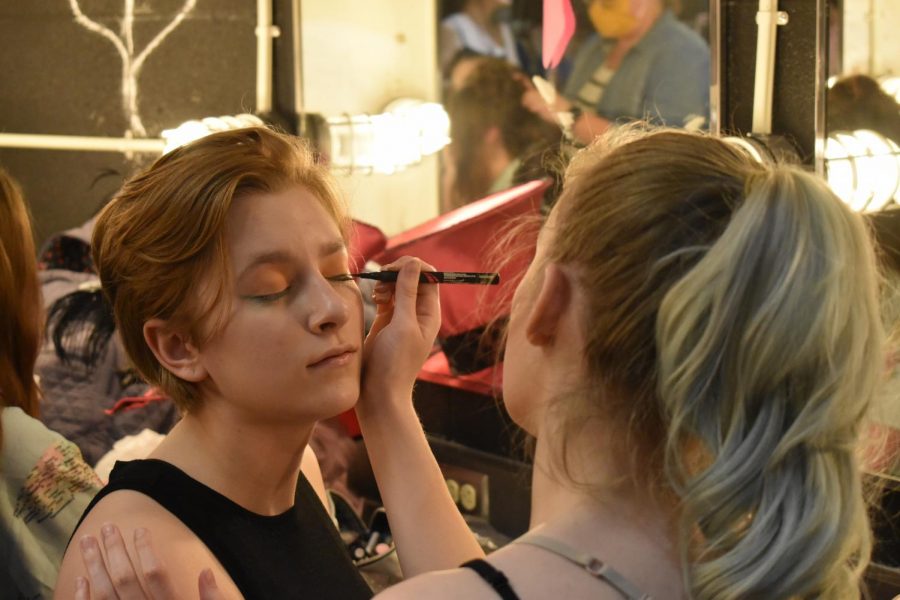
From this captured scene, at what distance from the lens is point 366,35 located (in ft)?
9.19

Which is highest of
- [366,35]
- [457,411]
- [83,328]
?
[366,35]

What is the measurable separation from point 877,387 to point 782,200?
19 centimetres

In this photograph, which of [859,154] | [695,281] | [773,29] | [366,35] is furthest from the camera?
[366,35]

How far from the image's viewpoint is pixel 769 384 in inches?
34.7

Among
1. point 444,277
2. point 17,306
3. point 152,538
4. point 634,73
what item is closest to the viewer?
point 152,538

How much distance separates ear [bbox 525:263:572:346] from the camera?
968 millimetres

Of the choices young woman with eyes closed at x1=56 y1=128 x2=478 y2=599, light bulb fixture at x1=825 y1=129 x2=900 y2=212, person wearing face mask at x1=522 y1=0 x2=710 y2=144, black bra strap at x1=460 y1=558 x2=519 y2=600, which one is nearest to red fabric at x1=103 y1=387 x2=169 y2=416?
person wearing face mask at x1=522 y1=0 x2=710 y2=144

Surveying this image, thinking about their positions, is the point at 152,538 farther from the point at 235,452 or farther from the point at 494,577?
the point at 494,577

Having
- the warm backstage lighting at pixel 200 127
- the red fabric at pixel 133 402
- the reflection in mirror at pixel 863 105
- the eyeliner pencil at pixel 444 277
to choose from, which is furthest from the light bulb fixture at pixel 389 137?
the eyeliner pencil at pixel 444 277

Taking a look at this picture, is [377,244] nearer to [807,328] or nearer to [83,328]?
[83,328]

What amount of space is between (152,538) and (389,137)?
1.78 metres

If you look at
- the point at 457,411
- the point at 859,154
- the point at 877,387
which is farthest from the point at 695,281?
the point at 457,411

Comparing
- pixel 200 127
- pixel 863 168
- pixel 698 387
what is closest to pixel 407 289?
pixel 698 387

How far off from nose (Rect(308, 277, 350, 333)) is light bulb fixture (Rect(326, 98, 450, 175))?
4.59 ft
